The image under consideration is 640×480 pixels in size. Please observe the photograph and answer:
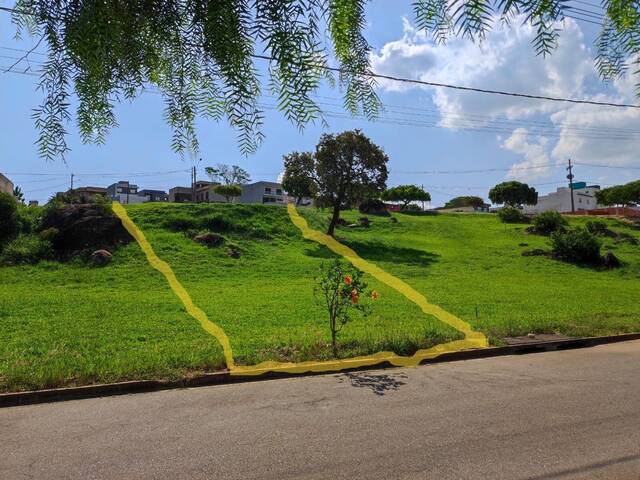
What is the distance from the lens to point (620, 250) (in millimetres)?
33344

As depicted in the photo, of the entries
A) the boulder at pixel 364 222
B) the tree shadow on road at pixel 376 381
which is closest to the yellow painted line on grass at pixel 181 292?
the tree shadow on road at pixel 376 381

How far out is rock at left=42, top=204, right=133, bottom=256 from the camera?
24594mm

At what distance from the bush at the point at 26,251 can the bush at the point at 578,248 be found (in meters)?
28.3

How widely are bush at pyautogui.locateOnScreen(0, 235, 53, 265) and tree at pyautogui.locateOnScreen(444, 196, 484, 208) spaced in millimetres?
85194

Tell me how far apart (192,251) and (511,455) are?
22875 millimetres

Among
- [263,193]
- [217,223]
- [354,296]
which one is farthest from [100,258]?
[263,193]

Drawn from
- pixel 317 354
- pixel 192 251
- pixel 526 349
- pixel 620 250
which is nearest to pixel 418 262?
pixel 192 251

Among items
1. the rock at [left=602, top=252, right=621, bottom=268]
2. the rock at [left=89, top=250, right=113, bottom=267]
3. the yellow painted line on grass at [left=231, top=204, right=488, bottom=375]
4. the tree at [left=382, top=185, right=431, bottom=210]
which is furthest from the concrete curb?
the tree at [left=382, top=185, right=431, bottom=210]

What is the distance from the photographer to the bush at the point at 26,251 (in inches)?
890

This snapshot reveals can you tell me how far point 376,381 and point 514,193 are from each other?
7717cm

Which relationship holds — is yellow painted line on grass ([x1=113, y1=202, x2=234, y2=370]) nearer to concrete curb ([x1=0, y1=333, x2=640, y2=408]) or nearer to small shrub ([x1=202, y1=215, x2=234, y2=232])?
concrete curb ([x1=0, y1=333, x2=640, y2=408])

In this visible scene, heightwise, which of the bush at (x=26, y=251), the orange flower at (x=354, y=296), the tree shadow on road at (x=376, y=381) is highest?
the bush at (x=26, y=251)

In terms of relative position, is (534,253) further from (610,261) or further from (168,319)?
(168,319)

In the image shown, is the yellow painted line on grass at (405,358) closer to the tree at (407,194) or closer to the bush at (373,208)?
the bush at (373,208)
